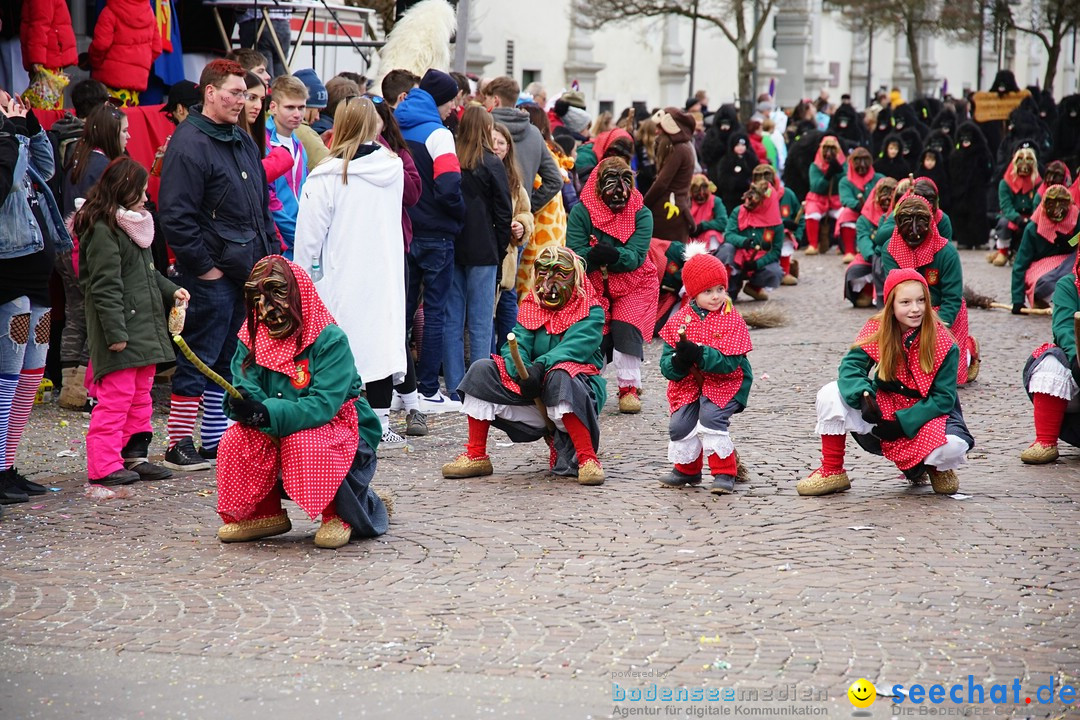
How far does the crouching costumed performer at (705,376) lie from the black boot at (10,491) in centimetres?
330

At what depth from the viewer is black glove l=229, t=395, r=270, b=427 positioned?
6.53 m

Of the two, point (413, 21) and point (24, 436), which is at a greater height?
point (413, 21)

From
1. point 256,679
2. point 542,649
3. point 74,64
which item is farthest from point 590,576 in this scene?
point 74,64

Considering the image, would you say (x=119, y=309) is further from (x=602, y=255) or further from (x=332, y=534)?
(x=602, y=255)

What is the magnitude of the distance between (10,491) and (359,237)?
2.32 meters

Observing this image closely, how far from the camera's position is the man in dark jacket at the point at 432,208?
9.70 metres

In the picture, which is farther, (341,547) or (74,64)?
(74,64)

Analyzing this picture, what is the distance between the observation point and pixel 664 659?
17.5 ft

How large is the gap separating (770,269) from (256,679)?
1280 cm

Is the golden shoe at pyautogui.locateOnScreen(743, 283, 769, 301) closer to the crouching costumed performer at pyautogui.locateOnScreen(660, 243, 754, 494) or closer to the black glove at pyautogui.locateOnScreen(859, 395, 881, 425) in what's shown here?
the crouching costumed performer at pyautogui.locateOnScreen(660, 243, 754, 494)

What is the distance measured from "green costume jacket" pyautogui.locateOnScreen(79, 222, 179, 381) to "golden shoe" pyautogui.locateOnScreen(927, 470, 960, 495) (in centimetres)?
396

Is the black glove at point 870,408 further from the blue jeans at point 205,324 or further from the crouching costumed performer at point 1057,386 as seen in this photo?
the blue jeans at point 205,324

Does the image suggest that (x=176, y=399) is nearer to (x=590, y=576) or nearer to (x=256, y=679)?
(x=590, y=576)

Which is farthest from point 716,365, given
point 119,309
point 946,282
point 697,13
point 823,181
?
point 697,13
